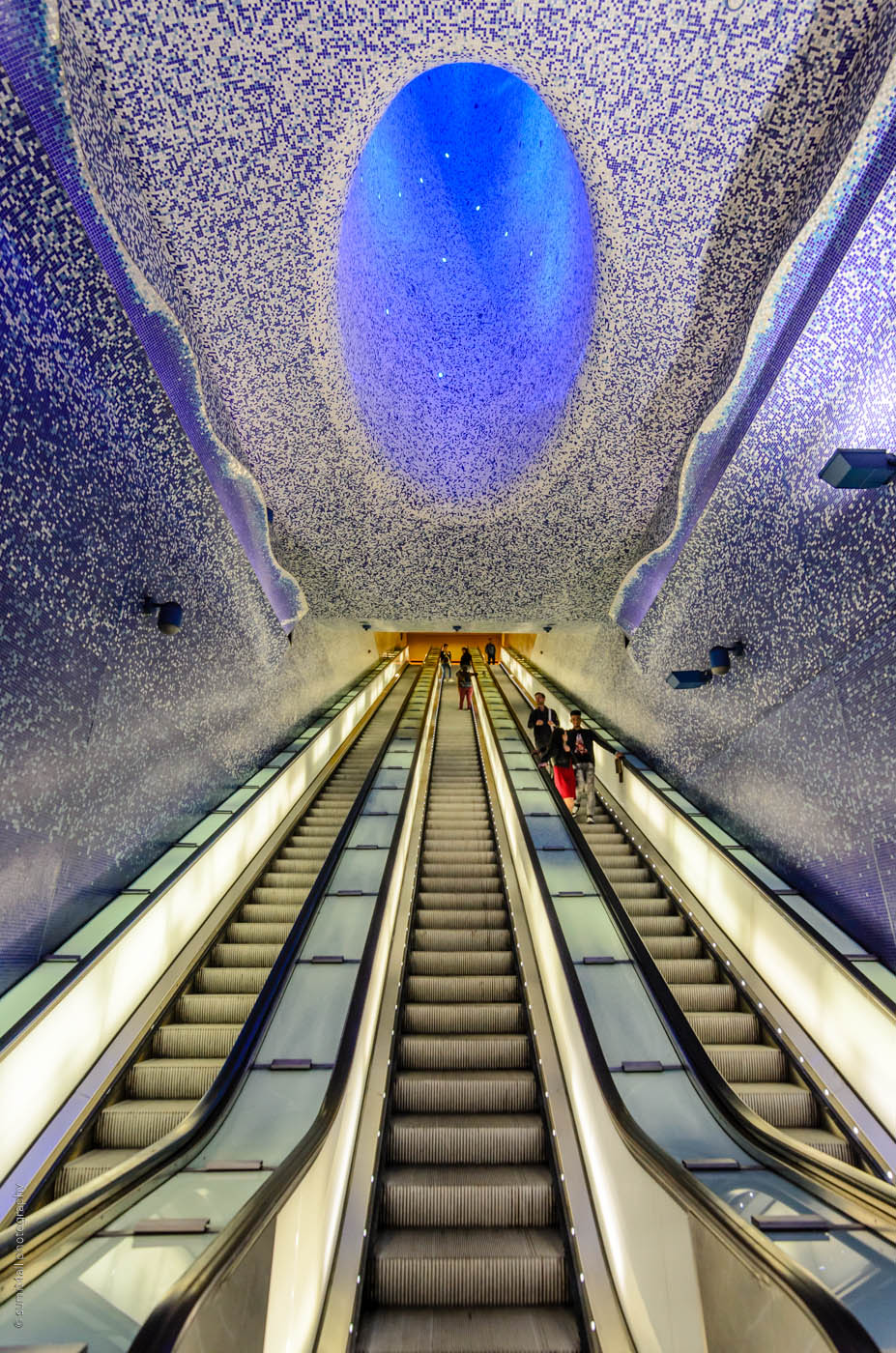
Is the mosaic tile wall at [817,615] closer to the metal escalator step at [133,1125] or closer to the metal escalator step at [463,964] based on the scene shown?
the metal escalator step at [463,964]

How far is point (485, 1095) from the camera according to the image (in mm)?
4035

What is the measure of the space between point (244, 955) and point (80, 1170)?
1950 millimetres

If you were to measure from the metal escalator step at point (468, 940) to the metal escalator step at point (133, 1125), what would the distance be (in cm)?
231

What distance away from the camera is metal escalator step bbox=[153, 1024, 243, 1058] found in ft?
13.7

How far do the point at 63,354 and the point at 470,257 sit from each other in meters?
4.08

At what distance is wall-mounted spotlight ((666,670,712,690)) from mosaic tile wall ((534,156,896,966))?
215 mm

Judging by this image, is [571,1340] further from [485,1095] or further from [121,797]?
[121,797]

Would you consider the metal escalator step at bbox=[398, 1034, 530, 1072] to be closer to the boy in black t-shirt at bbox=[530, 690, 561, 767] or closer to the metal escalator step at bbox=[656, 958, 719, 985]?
the metal escalator step at bbox=[656, 958, 719, 985]

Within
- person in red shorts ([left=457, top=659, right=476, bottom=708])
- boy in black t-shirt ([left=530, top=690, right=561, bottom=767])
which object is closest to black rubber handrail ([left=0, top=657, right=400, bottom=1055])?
boy in black t-shirt ([left=530, top=690, right=561, bottom=767])

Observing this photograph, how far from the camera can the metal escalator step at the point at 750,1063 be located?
4.01 metres

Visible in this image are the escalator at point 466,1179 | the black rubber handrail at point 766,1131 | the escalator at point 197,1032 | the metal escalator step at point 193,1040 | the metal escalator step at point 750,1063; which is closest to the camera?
the black rubber handrail at point 766,1131

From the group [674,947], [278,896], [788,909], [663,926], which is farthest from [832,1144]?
[278,896]

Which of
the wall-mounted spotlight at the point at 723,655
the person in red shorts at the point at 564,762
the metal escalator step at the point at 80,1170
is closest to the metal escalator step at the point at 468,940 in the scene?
the person in red shorts at the point at 564,762

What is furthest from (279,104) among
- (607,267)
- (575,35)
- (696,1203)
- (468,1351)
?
(468,1351)
